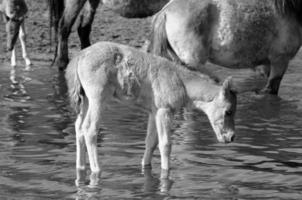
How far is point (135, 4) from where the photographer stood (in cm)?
1628

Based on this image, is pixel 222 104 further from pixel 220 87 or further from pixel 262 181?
pixel 262 181

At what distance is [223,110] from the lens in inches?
357

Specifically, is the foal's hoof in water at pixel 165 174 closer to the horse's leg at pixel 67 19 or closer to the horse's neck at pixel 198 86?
the horse's neck at pixel 198 86

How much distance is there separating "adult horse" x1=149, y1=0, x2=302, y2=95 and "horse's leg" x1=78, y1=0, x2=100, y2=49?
4557mm

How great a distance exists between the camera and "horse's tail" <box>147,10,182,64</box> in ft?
40.6

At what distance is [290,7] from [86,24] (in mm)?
5093

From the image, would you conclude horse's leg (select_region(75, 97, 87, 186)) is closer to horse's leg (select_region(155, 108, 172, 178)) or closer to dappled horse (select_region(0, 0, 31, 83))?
horse's leg (select_region(155, 108, 172, 178))

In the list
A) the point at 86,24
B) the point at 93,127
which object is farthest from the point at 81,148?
the point at 86,24

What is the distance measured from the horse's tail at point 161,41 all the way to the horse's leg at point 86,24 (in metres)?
4.61

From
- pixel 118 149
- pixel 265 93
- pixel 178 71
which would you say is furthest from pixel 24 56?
pixel 178 71

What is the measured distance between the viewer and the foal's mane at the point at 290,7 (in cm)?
1281

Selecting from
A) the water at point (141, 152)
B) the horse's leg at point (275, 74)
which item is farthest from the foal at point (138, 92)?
the horse's leg at point (275, 74)

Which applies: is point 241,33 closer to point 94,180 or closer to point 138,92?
point 138,92

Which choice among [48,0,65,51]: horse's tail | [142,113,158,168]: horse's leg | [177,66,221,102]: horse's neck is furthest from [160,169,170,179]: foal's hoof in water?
[48,0,65,51]: horse's tail
